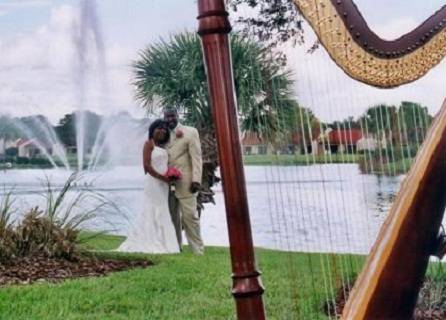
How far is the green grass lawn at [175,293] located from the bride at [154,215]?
544 mm

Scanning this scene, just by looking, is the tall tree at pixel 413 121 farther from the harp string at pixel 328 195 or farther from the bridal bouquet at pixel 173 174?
the bridal bouquet at pixel 173 174

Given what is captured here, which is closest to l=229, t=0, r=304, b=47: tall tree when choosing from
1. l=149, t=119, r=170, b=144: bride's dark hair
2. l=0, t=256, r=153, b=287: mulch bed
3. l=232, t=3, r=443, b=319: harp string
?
l=232, t=3, r=443, b=319: harp string

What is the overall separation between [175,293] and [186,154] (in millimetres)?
1160

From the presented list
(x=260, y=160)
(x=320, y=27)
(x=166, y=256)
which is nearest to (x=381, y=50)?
(x=320, y=27)

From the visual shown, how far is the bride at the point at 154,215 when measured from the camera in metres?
4.10

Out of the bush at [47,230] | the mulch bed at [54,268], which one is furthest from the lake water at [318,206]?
the bush at [47,230]

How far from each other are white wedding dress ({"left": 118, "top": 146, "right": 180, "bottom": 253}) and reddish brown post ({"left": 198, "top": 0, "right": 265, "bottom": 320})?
9.50 feet

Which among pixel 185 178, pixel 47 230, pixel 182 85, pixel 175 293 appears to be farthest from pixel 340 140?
pixel 182 85

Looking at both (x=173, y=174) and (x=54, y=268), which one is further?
(x=173, y=174)

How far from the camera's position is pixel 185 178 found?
4.18 m

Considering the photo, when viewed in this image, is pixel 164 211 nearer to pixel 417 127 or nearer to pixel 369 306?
pixel 417 127

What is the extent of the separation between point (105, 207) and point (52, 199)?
1.91 feet

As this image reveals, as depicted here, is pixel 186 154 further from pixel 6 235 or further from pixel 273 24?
pixel 273 24

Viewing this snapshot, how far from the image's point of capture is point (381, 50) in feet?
→ 5.16
